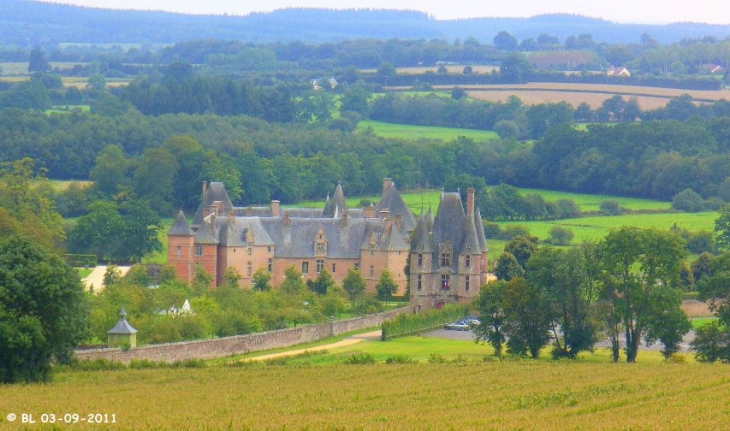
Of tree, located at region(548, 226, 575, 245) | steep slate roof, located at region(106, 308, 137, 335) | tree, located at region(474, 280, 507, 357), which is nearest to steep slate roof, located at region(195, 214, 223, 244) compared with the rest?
tree, located at region(474, 280, 507, 357)

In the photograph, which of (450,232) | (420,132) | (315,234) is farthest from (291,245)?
(420,132)

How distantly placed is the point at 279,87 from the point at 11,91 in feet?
90.7

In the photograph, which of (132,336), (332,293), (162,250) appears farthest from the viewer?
(162,250)

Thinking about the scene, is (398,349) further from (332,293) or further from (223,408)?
(223,408)

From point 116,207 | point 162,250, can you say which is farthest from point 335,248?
point 116,207

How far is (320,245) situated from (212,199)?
8164 millimetres

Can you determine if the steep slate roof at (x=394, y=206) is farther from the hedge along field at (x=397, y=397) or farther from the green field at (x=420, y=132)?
the green field at (x=420, y=132)

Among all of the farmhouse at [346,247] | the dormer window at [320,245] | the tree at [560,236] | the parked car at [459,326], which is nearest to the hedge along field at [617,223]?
the tree at [560,236]

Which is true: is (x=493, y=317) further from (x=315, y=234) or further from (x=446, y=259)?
(x=315, y=234)

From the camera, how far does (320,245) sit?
301 feet

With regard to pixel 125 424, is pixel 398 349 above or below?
below

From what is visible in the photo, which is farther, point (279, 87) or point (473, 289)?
point (279, 87)

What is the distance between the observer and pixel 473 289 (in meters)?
87.1

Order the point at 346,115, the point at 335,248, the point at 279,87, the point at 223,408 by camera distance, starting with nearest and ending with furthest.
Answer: the point at 223,408 → the point at 335,248 → the point at 346,115 → the point at 279,87
